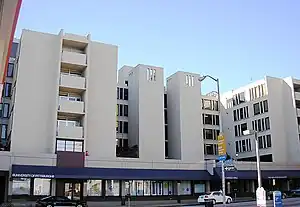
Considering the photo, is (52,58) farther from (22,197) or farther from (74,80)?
(22,197)

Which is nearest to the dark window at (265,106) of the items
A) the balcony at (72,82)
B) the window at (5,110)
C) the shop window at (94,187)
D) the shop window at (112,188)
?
the shop window at (112,188)

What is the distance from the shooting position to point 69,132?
1649 inches

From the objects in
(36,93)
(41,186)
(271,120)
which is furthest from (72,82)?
(271,120)

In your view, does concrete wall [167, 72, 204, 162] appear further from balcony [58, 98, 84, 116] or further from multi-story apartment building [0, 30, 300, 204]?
balcony [58, 98, 84, 116]

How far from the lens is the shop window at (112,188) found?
41.3 metres

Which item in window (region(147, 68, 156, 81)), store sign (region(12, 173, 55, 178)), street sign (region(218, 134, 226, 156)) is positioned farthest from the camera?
window (region(147, 68, 156, 81))

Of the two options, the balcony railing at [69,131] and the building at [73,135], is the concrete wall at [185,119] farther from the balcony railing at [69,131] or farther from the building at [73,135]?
the balcony railing at [69,131]

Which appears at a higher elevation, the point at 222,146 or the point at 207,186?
the point at 222,146

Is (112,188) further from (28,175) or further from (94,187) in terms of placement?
(28,175)

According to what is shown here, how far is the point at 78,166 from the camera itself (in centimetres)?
3872

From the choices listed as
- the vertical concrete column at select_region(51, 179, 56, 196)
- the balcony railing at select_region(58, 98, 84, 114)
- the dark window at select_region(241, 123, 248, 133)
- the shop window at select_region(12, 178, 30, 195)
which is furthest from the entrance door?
the dark window at select_region(241, 123, 248, 133)

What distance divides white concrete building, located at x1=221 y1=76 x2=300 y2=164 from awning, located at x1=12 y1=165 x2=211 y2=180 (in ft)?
61.1

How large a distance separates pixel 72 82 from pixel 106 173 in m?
11.6

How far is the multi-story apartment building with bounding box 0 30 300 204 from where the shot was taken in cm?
3781
